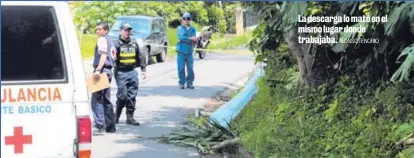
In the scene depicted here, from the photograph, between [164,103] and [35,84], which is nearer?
[35,84]

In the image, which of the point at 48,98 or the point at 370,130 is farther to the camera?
the point at 370,130

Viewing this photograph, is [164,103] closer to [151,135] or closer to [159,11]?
[151,135]

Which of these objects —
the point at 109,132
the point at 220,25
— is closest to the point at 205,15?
the point at 220,25

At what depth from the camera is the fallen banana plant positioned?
8508 mm

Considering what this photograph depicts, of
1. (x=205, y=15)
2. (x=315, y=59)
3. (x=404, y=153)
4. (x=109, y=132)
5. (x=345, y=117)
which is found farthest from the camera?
(x=205, y=15)

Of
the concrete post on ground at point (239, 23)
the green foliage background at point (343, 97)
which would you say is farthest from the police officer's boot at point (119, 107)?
the concrete post on ground at point (239, 23)

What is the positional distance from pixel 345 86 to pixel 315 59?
664mm

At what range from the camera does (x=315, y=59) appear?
298 inches

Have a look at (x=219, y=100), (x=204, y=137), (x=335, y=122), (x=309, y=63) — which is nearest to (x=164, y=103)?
(x=219, y=100)

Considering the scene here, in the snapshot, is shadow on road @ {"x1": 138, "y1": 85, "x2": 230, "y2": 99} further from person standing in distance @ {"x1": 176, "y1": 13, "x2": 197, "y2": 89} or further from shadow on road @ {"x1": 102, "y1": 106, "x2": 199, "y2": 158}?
shadow on road @ {"x1": 102, "y1": 106, "x2": 199, "y2": 158}

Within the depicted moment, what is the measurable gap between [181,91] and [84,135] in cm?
1016

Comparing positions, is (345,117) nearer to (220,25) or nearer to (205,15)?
(205,15)

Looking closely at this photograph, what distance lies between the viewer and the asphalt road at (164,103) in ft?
28.7

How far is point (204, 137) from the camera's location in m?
8.97
